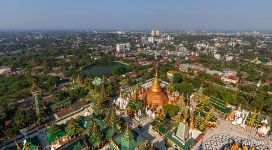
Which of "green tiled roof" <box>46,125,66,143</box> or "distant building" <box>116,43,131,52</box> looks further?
"distant building" <box>116,43,131,52</box>

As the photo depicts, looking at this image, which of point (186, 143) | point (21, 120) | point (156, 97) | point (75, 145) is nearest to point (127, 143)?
point (75, 145)

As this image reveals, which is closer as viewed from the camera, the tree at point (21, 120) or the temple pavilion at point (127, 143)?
the temple pavilion at point (127, 143)

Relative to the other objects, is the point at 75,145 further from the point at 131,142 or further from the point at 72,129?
the point at 131,142

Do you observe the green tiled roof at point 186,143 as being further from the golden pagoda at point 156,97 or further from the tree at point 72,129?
the tree at point 72,129

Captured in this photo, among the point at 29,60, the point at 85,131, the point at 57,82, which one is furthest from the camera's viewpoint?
the point at 29,60

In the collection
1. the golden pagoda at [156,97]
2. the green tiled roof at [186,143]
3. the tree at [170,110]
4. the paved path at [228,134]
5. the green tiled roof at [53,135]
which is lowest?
the paved path at [228,134]

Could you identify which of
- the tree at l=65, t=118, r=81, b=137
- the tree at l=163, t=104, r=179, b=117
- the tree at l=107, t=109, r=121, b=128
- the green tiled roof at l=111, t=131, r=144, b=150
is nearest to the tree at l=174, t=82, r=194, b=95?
the tree at l=163, t=104, r=179, b=117

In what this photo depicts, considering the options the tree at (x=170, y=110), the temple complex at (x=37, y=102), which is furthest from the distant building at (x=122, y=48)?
the tree at (x=170, y=110)

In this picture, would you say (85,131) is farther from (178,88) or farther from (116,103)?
(178,88)

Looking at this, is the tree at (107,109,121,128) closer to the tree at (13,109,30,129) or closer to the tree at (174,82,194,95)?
the tree at (13,109,30,129)

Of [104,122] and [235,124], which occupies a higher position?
[104,122]

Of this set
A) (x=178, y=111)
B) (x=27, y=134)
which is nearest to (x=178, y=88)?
(x=178, y=111)
